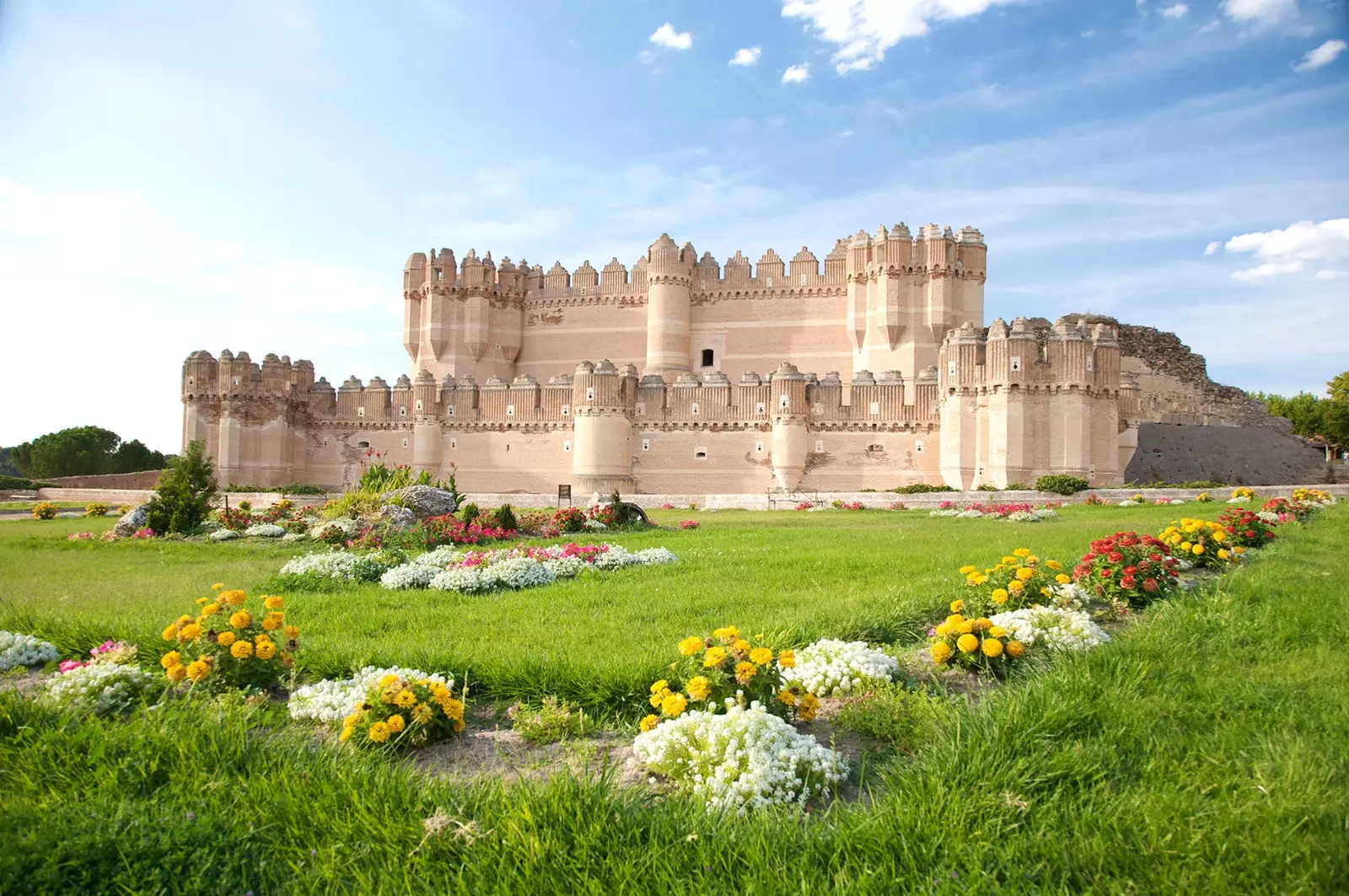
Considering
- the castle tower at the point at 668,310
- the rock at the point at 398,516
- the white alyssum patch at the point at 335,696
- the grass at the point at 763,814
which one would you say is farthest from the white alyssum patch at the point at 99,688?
the castle tower at the point at 668,310

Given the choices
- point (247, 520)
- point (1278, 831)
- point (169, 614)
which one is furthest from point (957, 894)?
point (247, 520)

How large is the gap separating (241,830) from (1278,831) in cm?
368

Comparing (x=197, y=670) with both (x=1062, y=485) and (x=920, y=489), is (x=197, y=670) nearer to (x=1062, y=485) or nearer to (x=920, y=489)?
(x=1062, y=485)

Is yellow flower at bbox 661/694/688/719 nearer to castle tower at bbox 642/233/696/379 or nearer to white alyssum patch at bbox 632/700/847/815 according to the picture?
white alyssum patch at bbox 632/700/847/815

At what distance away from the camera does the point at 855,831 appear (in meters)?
3.05

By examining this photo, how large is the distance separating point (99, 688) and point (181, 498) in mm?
13070

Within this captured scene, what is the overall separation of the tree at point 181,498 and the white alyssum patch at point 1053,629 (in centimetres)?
1529

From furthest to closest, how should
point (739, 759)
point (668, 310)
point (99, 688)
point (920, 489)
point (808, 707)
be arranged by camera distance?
point (668, 310)
point (920, 489)
point (99, 688)
point (808, 707)
point (739, 759)

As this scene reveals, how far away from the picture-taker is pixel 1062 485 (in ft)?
76.3

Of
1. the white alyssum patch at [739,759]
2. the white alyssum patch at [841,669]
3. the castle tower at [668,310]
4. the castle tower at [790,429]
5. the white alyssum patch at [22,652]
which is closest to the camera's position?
the white alyssum patch at [739,759]

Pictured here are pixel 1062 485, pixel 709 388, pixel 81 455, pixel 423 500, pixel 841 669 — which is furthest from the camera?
pixel 81 455

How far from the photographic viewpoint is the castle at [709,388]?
88.9ft

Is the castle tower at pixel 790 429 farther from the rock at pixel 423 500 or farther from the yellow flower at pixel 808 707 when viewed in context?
the yellow flower at pixel 808 707

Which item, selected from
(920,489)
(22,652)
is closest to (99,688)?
(22,652)
